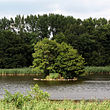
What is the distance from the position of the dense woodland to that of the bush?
2132 cm

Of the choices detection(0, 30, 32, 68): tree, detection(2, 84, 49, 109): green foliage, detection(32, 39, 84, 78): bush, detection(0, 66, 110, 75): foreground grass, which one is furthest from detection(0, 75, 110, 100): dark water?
detection(0, 30, 32, 68): tree

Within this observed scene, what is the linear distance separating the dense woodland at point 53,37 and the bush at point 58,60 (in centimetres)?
2132

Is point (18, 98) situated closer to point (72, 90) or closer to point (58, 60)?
point (72, 90)

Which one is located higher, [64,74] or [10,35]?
[10,35]

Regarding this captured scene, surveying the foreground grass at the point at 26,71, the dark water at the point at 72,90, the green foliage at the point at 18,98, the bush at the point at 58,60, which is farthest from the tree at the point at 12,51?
the green foliage at the point at 18,98

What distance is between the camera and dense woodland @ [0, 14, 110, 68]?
68062 mm

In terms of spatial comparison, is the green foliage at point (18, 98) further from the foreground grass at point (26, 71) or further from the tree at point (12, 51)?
the tree at point (12, 51)

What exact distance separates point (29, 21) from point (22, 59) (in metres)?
20.9

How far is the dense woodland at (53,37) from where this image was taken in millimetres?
68062

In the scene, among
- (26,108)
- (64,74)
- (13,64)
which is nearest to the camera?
(26,108)

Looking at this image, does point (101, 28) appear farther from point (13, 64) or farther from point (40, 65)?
point (40, 65)

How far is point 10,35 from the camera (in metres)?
69.6

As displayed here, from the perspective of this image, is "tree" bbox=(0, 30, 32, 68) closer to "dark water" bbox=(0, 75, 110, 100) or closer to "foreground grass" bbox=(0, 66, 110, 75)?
"foreground grass" bbox=(0, 66, 110, 75)

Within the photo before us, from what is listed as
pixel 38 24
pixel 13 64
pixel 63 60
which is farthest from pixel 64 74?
pixel 38 24
